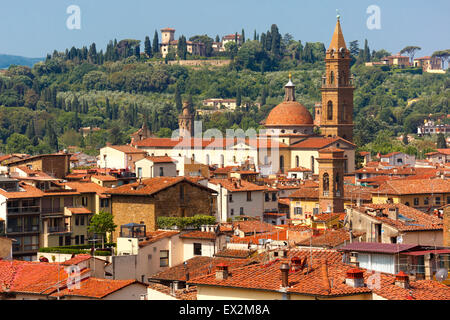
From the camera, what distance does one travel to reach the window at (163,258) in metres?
28.9

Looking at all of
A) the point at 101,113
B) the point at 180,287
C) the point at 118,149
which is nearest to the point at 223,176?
the point at 118,149

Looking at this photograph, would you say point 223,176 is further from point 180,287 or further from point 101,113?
point 101,113

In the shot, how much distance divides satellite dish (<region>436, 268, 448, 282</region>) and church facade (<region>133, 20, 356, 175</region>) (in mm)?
57569

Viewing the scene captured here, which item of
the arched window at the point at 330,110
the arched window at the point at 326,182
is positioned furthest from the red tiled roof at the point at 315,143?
the arched window at the point at 326,182

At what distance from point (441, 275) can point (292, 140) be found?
69223 mm

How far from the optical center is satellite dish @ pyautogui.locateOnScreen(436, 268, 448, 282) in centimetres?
1938

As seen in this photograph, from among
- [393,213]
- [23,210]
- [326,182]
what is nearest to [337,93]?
[326,182]

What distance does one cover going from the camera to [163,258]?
95.4 feet

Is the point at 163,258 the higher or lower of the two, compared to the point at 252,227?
lower

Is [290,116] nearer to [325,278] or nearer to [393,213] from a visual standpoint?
[393,213]

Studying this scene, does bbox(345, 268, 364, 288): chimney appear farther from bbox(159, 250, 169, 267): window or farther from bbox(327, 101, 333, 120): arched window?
bbox(327, 101, 333, 120): arched window

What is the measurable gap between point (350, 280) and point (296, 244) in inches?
392
